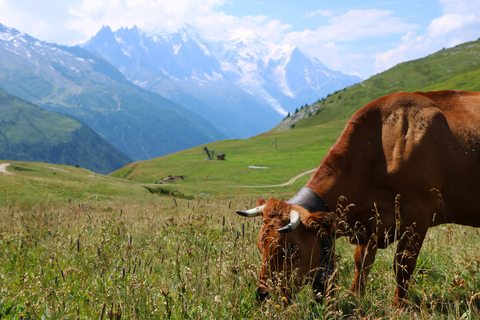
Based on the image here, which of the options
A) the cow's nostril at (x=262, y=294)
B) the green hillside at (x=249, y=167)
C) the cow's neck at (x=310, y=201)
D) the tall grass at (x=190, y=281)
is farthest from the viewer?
the green hillside at (x=249, y=167)

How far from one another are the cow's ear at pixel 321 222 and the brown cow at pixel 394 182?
0.02 m

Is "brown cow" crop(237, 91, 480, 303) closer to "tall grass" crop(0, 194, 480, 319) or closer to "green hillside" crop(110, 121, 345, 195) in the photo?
"tall grass" crop(0, 194, 480, 319)

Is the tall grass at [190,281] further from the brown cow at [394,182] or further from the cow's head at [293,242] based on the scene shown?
the brown cow at [394,182]

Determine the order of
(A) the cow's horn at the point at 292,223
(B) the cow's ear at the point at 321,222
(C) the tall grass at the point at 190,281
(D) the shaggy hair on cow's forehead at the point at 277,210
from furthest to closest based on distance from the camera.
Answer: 1. (D) the shaggy hair on cow's forehead at the point at 277,210
2. (B) the cow's ear at the point at 321,222
3. (A) the cow's horn at the point at 292,223
4. (C) the tall grass at the point at 190,281

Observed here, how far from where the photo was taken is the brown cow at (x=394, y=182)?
497cm

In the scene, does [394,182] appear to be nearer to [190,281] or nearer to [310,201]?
[310,201]

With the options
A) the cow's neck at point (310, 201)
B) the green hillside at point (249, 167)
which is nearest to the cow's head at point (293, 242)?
the cow's neck at point (310, 201)

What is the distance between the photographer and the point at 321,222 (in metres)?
4.65

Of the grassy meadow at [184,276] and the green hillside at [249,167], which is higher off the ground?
the green hillside at [249,167]

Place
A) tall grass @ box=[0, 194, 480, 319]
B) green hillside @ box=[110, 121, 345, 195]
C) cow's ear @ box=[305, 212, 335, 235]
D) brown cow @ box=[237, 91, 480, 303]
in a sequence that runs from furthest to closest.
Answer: green hillside @ box=[110, 121, 345, 195], brown cow @ box=[237, 91, 480, 303], cow's ear @ box=[305, 212, 335, 235], tall grass @ box=[0, 194, 480, 319]

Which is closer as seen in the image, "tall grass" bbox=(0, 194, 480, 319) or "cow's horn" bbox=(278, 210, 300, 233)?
"tall grass" bbox=(0, 194, 480, 319)

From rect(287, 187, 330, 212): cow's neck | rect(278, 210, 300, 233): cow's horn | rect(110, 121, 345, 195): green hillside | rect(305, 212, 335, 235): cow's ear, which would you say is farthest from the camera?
rect(110, 121, 345, 195): green hillside

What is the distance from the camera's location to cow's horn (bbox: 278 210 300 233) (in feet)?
14.2

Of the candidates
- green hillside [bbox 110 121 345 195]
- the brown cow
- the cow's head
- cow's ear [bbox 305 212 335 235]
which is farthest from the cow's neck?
green hillside [bbox 110 121 345 195]
